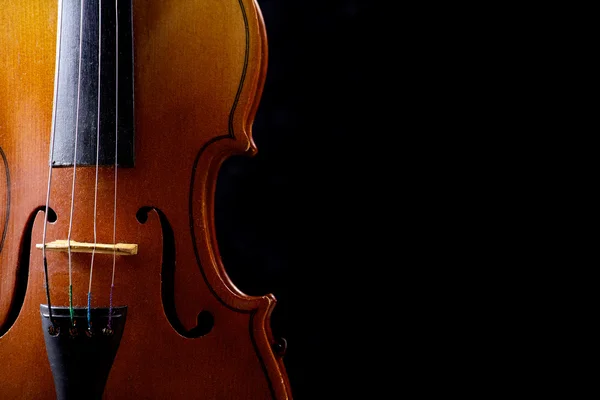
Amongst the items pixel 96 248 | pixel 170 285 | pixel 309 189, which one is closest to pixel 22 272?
pixel 96 248

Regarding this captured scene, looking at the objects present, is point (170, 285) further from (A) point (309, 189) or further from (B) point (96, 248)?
(A) point (309, 189)

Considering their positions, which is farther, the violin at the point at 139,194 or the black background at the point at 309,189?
the black background at the point at 309,189

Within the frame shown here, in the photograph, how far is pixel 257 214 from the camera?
1.61 metres

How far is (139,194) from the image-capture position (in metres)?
1.12

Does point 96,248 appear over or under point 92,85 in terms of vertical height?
under

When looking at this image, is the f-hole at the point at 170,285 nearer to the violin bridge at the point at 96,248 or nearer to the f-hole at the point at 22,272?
the violin bridge at the point at 96,248

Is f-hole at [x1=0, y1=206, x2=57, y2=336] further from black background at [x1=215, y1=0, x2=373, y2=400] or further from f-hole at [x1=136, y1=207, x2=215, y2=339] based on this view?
black background at [x1=215, y1=0, x2=373, y2=400]

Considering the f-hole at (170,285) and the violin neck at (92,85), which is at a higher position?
the violin neck at (92,85)

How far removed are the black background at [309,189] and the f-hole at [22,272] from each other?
22.0 inches

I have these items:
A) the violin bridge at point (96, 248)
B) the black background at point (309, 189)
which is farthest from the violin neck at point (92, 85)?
the black background at point (309, 189)

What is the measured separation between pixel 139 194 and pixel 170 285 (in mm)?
163

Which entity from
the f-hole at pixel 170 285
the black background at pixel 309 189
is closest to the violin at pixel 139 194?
the f-hole at pixel 170 285

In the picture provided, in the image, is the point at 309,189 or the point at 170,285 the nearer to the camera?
the point at 170,285

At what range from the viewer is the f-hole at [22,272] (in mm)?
1122
